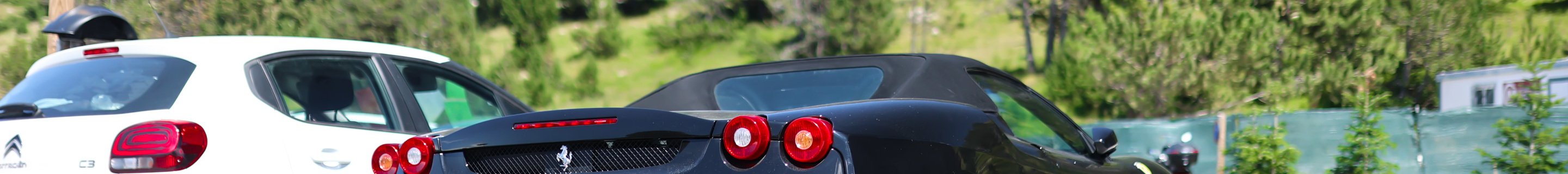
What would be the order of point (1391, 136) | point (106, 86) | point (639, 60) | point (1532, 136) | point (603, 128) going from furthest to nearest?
point (639, 60)
point (1391, 136)
point (1532, 136)
point (106, 86)
point (603, 128)

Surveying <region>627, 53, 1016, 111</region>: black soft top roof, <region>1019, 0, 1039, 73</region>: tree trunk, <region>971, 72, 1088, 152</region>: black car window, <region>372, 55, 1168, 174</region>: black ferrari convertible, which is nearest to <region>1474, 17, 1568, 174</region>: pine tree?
<region>971, 72, 1088, 152</region>: black car window

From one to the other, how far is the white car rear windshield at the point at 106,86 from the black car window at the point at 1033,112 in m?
2.59

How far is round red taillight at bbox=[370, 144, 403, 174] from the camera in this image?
2.91 m

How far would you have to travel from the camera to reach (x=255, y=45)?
3.71 metres

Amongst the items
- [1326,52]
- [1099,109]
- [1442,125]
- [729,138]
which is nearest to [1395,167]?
[1442,125]

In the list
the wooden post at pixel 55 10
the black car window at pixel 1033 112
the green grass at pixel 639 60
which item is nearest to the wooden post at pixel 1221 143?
the black car window at pixel 1033 112

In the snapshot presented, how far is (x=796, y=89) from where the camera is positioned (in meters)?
4.81

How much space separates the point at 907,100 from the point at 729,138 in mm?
574

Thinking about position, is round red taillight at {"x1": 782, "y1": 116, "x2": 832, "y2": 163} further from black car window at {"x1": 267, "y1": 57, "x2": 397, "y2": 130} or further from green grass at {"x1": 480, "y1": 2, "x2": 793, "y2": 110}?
green grass at {"x1": 480, "y1": 2, "x2": 793, "y2": 110}

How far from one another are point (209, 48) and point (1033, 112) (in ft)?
9.54

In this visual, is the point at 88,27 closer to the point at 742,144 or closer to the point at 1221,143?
the point at 742,144

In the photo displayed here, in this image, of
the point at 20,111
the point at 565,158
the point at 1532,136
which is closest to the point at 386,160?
the point at 565,158

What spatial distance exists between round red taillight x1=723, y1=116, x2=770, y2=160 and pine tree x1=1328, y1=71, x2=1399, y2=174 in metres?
6.02

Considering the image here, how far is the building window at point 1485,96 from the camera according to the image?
12.4m
